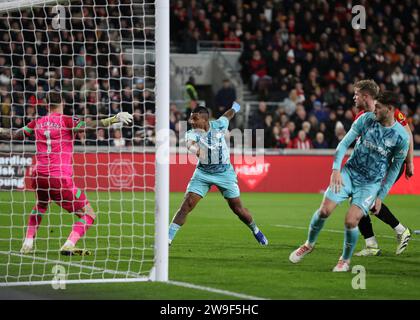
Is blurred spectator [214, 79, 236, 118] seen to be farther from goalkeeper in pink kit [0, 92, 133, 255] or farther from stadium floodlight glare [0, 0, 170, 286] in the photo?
goalkeeper in pink kit [0, 92, 133, 255]

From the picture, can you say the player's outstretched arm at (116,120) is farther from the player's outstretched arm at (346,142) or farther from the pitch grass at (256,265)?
the player's outstretched arm at (346,142)

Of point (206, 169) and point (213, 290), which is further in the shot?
point (206, 169)

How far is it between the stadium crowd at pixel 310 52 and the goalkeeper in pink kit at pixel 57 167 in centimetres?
1403

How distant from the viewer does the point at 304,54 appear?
2862 centimetres

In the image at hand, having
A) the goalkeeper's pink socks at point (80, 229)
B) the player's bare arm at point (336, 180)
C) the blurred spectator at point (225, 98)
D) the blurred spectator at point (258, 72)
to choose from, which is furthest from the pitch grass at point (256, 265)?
the blurred spectator at point (258, 72)

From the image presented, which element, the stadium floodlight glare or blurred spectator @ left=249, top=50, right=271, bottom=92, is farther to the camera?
blurred spectator @ left=249, top=50, right=271, bottom=92

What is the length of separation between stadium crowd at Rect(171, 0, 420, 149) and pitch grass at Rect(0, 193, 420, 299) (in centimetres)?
924

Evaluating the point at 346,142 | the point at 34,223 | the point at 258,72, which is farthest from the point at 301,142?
the point at 346,142

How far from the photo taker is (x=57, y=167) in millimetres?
10680

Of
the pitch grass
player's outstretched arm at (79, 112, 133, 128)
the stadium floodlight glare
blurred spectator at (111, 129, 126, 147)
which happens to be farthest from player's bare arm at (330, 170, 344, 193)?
blurred spectator at (111, 129, 126, 147)

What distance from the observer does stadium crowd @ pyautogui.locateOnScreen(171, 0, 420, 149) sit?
25719mm

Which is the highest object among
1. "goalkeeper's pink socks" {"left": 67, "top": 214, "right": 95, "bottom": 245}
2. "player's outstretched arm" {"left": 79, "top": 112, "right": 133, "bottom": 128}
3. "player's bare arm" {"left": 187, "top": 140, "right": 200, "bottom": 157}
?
"player's outstretched arm" {"left": 79, "top": 112, "right": 133, "bottom": 128}

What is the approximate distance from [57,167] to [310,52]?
19.6 metres

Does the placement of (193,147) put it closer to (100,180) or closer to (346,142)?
(346,142)
